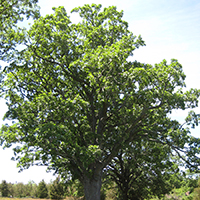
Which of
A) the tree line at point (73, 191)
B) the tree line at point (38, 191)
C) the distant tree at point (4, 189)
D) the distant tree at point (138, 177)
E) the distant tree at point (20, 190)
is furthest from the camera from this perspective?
the distant tree at point (20, 190)

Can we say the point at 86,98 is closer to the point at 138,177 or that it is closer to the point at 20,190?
the point at 138,177

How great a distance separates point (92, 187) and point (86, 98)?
6.48 metres

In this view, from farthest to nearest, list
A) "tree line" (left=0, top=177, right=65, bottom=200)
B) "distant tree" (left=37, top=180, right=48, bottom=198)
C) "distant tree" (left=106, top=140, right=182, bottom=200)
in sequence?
"distant tree" (left=37, top=180, right=48, bottom=198) < "tree line" (left=0, top=177, right=65, bottom=200) < "distant tree" (left=106, top=140, right=182, bottom=200)

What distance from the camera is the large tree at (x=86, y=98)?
12750 mm

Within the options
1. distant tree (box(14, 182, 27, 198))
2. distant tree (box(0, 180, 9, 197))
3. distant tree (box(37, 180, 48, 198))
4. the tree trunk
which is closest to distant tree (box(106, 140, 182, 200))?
the tree trunk

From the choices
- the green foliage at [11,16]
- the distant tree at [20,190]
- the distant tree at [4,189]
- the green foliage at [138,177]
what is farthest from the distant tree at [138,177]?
the distant tree at [20,190]

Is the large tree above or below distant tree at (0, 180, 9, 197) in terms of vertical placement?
above

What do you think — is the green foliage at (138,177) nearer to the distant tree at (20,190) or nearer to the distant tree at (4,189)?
the distant tree at (4,189)

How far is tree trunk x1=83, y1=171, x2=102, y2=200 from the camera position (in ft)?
46.6

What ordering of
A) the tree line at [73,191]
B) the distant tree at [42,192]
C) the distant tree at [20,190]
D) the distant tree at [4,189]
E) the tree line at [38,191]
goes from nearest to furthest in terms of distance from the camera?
1. the tree line at [73,191]
2. the tree line at [38,191]
3. the distant tree at [42,192]
4. the distant tree at [4,189]
5. the distant tree at [20,190]

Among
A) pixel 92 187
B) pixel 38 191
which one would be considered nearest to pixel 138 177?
pixel 92 187

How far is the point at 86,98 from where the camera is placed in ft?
54.3

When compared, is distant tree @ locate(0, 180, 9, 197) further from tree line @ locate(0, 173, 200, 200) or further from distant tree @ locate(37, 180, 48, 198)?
distant tree @ locate(37, 180, 48, 198)

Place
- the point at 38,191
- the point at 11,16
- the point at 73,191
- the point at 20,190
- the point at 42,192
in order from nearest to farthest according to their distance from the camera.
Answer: the point at 11,16, the point at 73,191, the point at 42,192, the point at 38,191, the point at 20,190
